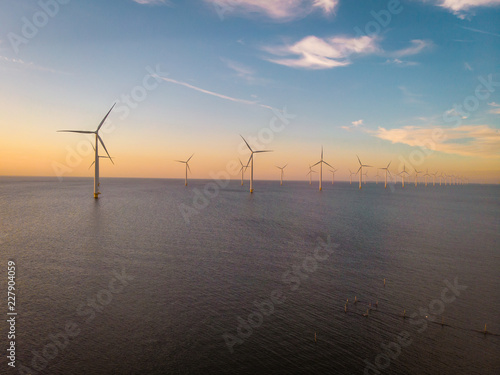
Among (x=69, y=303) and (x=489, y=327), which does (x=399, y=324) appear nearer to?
(x=489, y=327)

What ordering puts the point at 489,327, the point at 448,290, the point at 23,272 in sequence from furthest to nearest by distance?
the point at 23,272 < the point at 448,290 < the point at 489,327

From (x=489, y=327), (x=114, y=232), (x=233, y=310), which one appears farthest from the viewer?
(x=114, y=232)

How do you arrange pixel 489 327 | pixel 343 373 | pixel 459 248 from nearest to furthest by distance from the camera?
1. pixel 343 373
2. pixel 489 327
3. pixel 459 248

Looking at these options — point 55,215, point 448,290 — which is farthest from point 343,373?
point 55,215

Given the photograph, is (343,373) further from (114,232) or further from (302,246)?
(114,232)

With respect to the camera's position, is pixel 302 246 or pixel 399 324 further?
pixel 302 246

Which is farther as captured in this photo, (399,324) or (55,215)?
(55,215)

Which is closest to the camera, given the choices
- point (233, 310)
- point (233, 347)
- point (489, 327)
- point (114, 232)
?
point (233, 347)

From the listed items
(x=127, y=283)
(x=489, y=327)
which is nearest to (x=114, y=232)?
(x=127, y=283)

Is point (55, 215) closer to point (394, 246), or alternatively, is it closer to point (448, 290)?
point (394, 246)
